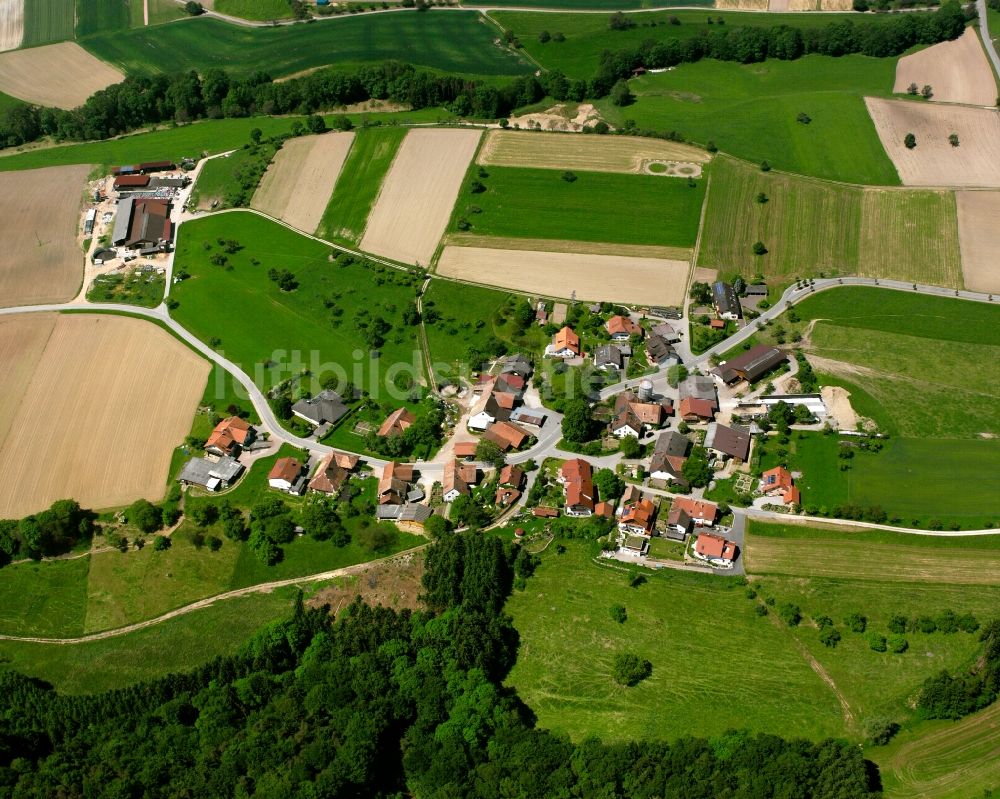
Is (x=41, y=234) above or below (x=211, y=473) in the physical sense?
above

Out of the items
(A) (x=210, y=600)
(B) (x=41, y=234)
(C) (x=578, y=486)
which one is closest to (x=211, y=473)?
(A) (x=210, y=600)

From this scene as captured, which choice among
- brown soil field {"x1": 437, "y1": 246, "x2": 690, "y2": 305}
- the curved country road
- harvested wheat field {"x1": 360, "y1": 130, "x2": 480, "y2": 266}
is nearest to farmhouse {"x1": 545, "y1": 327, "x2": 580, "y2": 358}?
brown soil field {"x1": 437, "y1": 246, "x2": 690, "y2": 305}

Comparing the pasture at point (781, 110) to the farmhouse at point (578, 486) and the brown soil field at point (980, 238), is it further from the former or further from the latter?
the farmhouse at point (578, 486)

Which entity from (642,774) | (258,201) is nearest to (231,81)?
(258,201)

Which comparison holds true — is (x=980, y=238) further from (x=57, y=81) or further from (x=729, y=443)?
(x=57, y=81)

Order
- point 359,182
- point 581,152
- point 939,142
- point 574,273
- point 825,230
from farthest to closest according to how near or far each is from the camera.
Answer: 1. point 581,152
2. point 359,182
3. point 939,142
4. point 825,230
5. point 574,273

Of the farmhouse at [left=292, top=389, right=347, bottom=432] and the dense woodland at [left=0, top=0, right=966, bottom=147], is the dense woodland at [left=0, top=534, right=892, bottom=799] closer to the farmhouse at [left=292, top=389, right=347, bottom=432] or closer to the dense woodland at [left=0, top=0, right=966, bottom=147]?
the farmhouse at [left=292, top=389, right=347, bottom=432]
